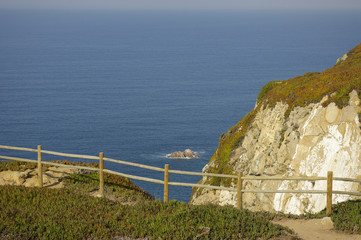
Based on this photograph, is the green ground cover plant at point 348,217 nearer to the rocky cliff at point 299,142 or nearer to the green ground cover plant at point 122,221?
the green ground cover plant at point 122,221

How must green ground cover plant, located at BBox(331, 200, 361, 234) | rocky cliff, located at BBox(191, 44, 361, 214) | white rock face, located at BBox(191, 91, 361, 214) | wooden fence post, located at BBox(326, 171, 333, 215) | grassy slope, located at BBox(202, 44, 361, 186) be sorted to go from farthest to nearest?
grassy slope, located at BBox(202, 44, 361, 186), rocky cliff, located at BBox(191, 44, 361, 214), white rock face, located at BBox(191, 91, 361, 214), wooden fence post, located at BBox(326, 171, 333, 215), green ground cover plant, located at BBox(331, 200, 361, 234)

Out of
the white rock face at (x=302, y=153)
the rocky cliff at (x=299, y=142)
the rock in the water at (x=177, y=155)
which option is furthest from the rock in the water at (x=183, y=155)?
the white rock face at (x=302, y=153)

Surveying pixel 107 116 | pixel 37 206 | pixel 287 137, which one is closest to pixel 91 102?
pixel 107 116

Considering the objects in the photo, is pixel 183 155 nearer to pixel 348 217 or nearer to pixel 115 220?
pixel 348 217

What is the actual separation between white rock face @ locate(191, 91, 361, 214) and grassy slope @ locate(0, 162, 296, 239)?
11.6m

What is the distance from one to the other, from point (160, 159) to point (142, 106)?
55.7 meters

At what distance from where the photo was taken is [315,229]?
15273 mm

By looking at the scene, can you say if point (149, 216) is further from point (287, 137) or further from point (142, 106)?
point (142, 106)

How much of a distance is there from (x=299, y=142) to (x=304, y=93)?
14.3ft

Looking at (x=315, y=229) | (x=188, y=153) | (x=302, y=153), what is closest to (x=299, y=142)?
(x=302, y=153)

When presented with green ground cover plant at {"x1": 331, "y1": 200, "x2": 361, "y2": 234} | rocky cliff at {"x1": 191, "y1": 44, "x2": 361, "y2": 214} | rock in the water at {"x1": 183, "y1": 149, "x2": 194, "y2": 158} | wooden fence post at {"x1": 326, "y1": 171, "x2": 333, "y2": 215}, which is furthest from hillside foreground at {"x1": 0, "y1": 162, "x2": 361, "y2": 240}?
rock in the water at {"x1": 183, "y1": 149, "x2": 194, "y2": 158}

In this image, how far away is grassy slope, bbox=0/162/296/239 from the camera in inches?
548

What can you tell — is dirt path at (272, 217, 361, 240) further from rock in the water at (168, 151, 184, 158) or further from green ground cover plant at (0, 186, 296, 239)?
rock in the water at (168, 151, 184, 158)

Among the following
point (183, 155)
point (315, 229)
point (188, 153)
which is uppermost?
point (315, 229)
